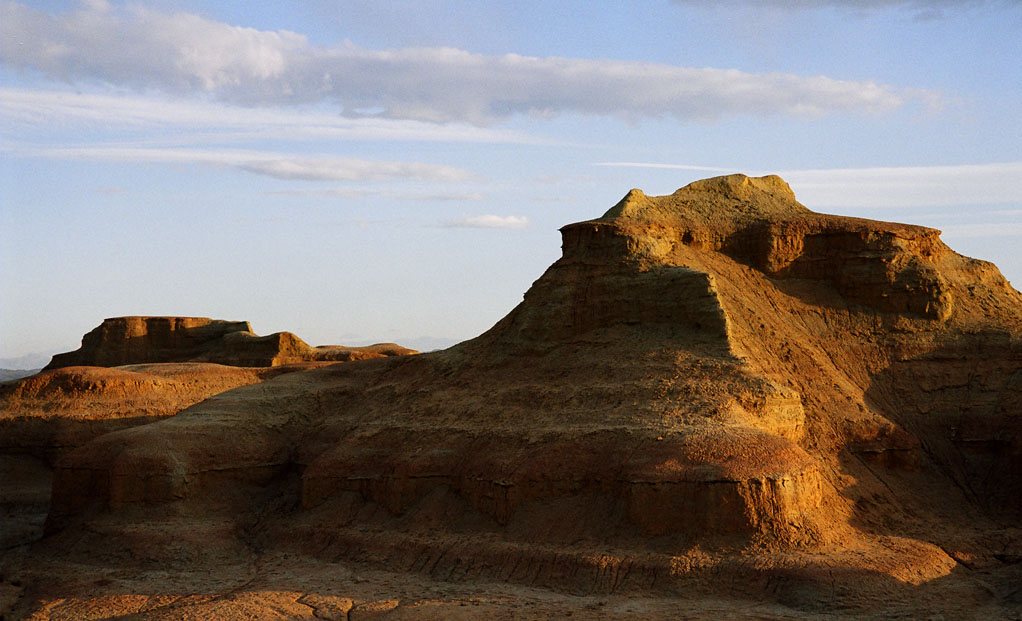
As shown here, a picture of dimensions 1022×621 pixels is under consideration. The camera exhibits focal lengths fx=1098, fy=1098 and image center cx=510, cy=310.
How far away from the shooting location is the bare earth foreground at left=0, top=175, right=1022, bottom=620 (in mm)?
30016

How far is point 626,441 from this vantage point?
32.3 metres

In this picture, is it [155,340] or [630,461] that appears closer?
[630,461]

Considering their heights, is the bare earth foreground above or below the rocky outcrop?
below

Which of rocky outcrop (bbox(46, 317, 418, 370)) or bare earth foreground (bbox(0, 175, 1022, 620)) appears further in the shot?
rocky outcrop (bbox(46, 317, 418, 370))

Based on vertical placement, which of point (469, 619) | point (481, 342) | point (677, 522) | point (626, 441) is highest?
point (481, 342)

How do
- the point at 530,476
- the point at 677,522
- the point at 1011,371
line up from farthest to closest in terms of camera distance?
the point at 1011,371
the point at 530,476
the point at 677,522

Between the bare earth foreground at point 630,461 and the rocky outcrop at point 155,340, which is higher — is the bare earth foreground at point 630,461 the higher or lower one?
the lower one

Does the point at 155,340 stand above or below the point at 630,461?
above

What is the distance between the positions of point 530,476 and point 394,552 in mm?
5100

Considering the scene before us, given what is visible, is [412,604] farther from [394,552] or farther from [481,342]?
[481,342]

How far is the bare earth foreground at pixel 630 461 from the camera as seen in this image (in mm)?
30016

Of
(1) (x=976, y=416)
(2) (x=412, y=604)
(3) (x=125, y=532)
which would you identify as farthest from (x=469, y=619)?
(1) (x=976, y=416)

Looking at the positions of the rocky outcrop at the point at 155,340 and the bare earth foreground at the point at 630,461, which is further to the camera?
the rocky outcrop at the point at 155,340

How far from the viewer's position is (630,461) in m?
31.8
